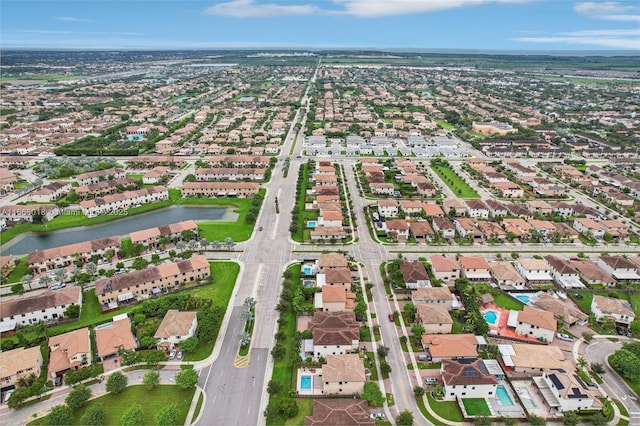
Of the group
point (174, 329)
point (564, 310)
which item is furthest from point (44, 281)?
point (564, 310)

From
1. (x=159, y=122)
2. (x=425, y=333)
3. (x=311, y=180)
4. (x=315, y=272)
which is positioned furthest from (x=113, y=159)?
(x=425, y=333)

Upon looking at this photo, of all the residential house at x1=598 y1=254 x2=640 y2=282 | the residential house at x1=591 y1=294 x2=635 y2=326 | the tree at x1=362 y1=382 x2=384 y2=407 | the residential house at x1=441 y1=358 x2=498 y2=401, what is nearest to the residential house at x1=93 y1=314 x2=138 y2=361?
the tree at x1=362 y1=382 x2=384 y2=407

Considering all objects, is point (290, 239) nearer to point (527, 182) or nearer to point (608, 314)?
point (608, 314)

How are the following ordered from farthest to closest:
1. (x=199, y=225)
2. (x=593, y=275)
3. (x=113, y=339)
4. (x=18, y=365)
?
1. (x=199, y=225)
2. (x=593, y=275)
3. (x=113, y=339)
4. (x=18, y=365)

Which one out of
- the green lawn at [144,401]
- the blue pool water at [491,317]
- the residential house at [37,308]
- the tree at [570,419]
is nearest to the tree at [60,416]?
the green lawn at [144,401]

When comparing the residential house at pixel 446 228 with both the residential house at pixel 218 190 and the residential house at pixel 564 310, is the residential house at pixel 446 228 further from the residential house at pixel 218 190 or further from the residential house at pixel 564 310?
the residential house at pixel 218 190

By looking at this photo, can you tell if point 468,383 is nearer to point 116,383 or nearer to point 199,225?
point 116,383
